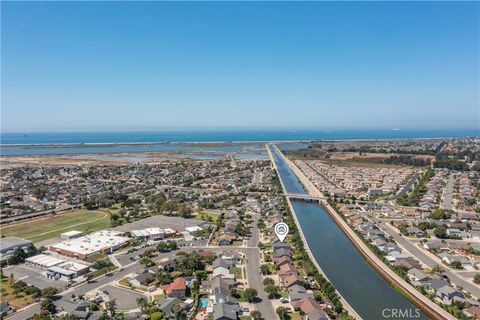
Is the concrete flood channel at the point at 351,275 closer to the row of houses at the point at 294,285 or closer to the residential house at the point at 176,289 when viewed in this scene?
the row of houses at the point at 294,285

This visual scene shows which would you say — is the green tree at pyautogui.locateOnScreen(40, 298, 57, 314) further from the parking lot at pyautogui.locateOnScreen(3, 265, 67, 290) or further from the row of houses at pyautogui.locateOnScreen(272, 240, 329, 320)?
the row of houses at pyautogui.locateOnScreen(272, 240, 329, 320)

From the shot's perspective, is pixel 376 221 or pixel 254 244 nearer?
pixel 254 244

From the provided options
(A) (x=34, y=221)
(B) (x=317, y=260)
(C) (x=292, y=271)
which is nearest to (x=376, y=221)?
(B) (x=317, y=260)

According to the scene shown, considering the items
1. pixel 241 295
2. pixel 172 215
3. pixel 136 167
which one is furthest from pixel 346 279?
pixel 136 167

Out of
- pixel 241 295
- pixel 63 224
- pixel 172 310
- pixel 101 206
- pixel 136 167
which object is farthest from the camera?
pixel 136 167

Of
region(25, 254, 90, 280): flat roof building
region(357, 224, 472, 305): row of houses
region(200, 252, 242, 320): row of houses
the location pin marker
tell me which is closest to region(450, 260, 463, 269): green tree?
region(357, 224, 472, 305): row of houses

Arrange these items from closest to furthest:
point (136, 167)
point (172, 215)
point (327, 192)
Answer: point (172, 215) → point (327, 192) → point (136, 167)

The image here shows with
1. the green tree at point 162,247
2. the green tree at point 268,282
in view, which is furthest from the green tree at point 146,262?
the green tree at point 268,282

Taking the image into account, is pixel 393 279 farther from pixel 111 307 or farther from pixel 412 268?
pixel 111 307

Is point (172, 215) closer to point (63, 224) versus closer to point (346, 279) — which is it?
point (63, 224)
